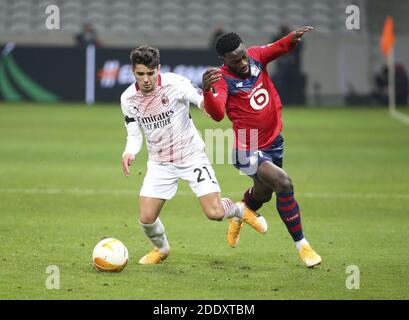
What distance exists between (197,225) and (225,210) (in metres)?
2.19

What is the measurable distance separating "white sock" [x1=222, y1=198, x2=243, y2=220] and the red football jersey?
1.85 ft

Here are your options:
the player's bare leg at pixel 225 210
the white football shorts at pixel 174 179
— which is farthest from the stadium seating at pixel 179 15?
the white football shorts at pixel 174 179

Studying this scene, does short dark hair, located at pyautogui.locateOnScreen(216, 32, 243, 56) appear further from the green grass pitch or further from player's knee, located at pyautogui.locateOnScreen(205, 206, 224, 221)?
the green grass pitch

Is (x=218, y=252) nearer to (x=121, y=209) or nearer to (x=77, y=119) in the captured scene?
(x=121, y=209)

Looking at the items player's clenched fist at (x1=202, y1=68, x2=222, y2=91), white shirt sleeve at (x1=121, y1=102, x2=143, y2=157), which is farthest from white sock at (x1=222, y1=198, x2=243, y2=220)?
player's clenched fist at (x1=202, y1=68, x2=222, y2=91)

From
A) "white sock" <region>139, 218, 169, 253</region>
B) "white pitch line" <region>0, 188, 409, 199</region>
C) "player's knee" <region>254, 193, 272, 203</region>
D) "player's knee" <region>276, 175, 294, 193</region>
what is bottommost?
"white pitch line" <region>0, 188, 409, 199</region>

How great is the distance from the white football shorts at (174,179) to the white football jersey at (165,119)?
7 centimetres

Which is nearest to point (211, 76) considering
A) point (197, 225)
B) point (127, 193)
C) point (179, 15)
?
point (197, 225)

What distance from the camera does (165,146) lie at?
8.56m

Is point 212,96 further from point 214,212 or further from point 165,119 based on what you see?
point 214,212

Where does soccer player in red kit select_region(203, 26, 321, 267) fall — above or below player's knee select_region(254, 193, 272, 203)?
above

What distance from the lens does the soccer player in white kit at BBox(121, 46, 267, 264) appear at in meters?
8.44

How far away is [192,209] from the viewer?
12.1m

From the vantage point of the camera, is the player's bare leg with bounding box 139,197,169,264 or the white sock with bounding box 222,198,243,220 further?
the white sock with bounding box 222,198,243,220
